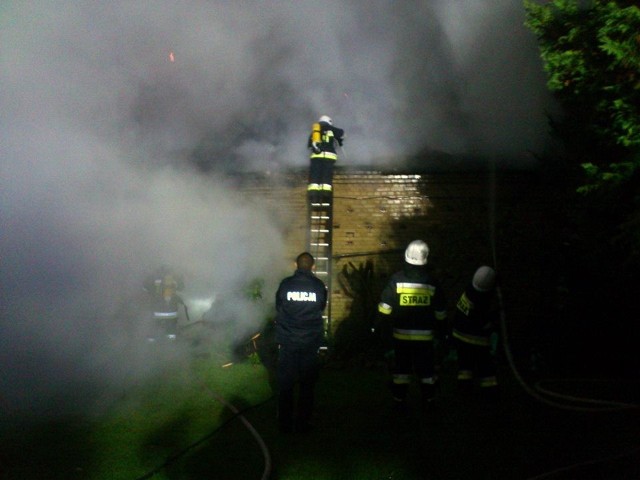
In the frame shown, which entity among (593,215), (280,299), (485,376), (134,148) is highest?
(134,148)

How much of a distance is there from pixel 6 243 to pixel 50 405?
1908 millimetres

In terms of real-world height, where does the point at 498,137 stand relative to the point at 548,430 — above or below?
above

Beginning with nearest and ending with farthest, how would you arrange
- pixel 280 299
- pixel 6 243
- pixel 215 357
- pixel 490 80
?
pixel 280 299 < pixel 6 243 < pixel 215 357 < pixel 490 80

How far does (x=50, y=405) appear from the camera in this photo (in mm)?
6477

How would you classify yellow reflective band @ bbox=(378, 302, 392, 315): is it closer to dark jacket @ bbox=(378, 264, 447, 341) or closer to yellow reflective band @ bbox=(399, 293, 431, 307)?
dark jacket @ bbox=(378, 264, 447, 341)

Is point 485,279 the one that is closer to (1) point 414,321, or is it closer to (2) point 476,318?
(2) point 476,318

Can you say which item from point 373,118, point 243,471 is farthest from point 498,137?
point 243,471

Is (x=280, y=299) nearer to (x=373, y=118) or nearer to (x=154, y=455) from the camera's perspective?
(x=154, y=455)

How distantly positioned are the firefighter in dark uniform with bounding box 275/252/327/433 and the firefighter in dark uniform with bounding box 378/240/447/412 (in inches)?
31.5

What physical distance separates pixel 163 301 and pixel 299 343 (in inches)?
127

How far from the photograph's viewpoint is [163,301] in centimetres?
808

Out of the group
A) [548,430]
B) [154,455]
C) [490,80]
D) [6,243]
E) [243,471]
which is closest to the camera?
[243,471]

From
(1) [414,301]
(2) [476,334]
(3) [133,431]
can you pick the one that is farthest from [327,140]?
(3) [133,431]

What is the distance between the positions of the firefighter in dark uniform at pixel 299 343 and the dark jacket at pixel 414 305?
785mm
